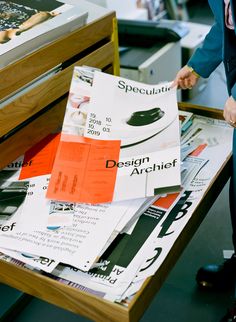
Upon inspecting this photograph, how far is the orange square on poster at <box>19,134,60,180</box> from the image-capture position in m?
0.93

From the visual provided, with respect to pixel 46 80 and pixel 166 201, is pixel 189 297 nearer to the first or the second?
pixel 166 201

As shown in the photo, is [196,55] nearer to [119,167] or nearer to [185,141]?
[185,141]

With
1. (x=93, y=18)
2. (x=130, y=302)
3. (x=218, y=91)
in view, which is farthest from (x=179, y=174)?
(x=218, y=91)

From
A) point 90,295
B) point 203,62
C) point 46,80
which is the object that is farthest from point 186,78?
point 90,295

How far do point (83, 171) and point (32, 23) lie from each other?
317 mm

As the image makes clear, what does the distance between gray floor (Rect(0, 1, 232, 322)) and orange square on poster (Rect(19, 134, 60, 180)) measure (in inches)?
22.0

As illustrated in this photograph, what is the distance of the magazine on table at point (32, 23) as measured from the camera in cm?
84

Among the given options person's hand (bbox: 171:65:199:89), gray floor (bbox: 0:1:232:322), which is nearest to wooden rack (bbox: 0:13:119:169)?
person's hand (bbox: 171:65:199:89)

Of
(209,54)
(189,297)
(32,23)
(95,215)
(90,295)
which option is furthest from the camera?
(189,297)

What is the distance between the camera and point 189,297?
4.40 feet

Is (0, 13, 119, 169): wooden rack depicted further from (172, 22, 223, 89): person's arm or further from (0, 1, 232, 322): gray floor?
(0, 1, 232, 322): gray floor

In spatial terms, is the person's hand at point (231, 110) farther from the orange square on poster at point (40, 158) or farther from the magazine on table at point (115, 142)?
the orange square on poster at point (40, 158)

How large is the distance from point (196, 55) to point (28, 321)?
0.87 metres

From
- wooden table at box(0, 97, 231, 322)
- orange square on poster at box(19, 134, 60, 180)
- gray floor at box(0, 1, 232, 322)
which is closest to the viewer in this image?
wooden table at box(0, 97, 231, 322)
